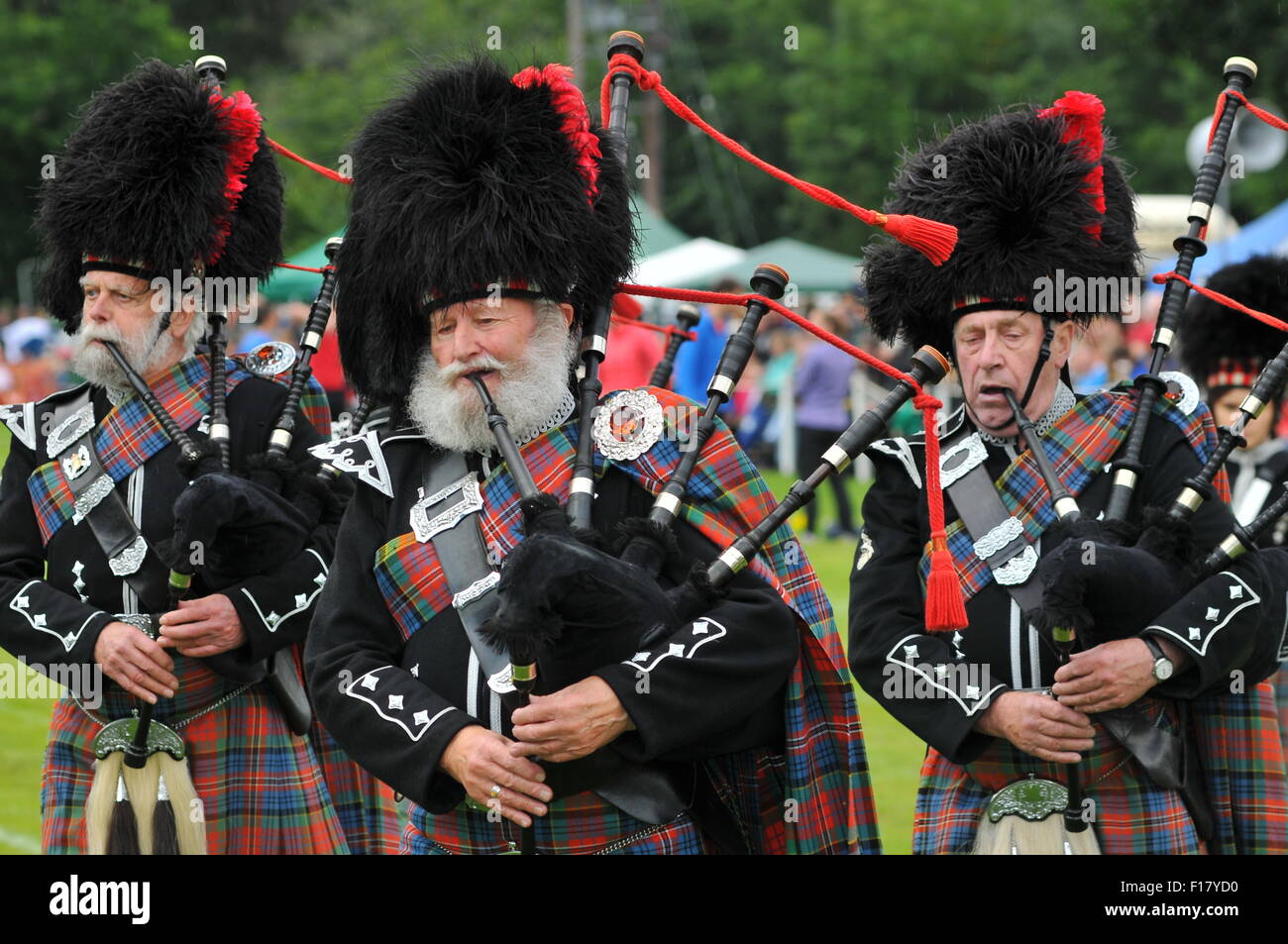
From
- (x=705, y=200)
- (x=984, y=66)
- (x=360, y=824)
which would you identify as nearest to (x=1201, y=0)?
(x=984, y=66)

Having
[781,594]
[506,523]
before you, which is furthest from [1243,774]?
[506,523]

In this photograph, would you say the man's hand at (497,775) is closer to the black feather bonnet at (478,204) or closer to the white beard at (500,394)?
the white beard at (500,394)

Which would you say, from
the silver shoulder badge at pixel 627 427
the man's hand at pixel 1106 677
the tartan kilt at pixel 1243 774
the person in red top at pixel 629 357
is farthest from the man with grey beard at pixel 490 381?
the person in red top at pixel 629 357

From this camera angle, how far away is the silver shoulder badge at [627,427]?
3.29 meters

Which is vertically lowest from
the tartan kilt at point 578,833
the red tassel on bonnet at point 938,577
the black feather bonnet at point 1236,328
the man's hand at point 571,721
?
the tartan kilt at point 578,833

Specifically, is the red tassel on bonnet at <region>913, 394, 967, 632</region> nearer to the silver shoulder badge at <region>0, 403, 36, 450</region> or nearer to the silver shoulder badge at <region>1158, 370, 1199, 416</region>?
the silver shoulder badge at <region>1158, 370, 1199, 416</region>

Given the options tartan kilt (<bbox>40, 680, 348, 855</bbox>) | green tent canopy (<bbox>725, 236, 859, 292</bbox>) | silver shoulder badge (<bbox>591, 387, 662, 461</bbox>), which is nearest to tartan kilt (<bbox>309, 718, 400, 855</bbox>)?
tartan kilt (<bbox>40, 680, 348, 855</bbox>)

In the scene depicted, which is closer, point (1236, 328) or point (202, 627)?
point (202, 627)

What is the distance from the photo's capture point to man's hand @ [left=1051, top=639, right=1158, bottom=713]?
3.25 metres

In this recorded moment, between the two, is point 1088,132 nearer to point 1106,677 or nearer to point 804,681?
point 1106,677

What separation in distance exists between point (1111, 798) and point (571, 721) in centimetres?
116

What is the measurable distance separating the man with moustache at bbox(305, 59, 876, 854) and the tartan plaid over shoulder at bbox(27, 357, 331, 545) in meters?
0.84

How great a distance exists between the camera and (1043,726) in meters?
3.30

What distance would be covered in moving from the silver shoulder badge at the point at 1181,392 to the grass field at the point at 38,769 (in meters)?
2.70
